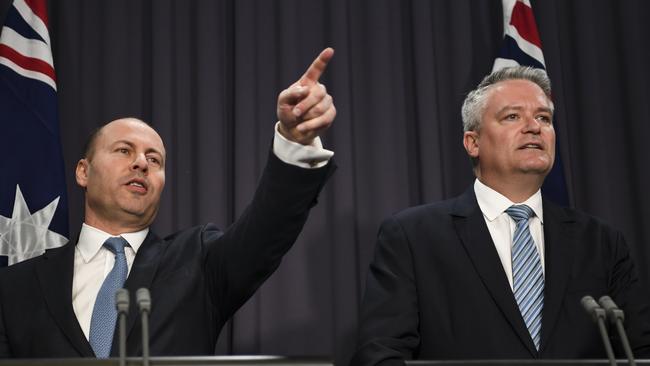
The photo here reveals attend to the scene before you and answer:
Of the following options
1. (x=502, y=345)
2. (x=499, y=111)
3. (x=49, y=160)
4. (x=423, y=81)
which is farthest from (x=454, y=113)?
(x=49, y=160)

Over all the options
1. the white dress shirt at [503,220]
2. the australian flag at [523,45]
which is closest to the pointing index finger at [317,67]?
the white dress shirt at [503,220]

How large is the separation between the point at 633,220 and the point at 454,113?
78 cm

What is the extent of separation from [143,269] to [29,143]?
37.3 inches

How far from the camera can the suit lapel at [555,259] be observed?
217 centimetres

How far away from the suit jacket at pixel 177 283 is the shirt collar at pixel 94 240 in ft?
0.12

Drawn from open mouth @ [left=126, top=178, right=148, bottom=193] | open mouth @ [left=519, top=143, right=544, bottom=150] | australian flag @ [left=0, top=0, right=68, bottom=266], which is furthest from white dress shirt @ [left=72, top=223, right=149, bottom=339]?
open mouth @ [left=519, top=143, right=544, bottom=150]

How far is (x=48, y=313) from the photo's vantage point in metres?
→ 2.08

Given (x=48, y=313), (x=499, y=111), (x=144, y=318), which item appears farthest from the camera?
(x=499, y=111)

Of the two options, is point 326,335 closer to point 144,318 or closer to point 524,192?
point 524,192

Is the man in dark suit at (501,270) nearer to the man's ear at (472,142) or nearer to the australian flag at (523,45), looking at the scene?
the man's ear at (472,142)

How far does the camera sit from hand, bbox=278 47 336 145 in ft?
5.40

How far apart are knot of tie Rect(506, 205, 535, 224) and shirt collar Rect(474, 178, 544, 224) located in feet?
0.06

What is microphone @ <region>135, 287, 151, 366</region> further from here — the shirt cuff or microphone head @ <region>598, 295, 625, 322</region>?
microphone head @ <region>598, 295, 625, 322</region>

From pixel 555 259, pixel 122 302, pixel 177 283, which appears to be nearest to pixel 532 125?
pixel 555 259
